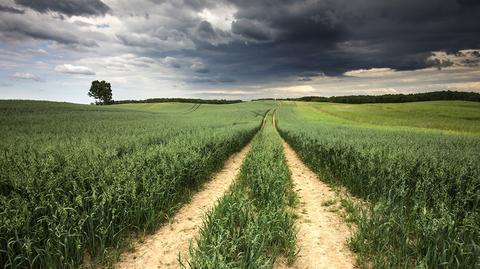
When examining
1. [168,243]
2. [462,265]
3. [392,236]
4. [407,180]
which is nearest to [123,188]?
[168,243]

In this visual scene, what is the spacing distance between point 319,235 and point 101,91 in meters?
109

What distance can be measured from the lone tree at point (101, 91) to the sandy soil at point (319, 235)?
10626cm

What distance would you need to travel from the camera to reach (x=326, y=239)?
553 centimetres

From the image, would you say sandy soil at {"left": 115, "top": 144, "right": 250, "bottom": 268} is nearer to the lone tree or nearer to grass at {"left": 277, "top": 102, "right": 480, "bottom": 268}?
grass at {"left": 277, "top": 102, "right": 480, "bottom": 268}

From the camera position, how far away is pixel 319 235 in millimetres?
5715

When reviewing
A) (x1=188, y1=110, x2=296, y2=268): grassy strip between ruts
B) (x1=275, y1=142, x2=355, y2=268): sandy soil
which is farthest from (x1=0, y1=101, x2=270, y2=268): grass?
(x1=275, y1=142, x2=355, y2=268): sandy soil

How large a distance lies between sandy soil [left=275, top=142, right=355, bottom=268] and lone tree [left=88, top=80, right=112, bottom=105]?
349 ft

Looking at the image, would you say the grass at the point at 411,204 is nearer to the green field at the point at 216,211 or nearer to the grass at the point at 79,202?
the green field at the point at 216,211

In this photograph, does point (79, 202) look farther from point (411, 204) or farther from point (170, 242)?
point (411, 204)

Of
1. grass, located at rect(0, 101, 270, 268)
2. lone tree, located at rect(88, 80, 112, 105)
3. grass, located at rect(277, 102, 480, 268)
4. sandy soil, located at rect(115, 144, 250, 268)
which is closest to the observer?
grass, located at rect(0, 101, 270, 268)

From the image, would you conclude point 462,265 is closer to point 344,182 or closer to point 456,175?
point 456,175

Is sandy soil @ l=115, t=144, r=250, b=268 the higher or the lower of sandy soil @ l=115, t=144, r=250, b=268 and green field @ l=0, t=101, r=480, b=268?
the lower

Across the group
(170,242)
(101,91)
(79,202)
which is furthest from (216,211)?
(101,91)

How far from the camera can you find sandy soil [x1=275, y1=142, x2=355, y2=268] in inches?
184
